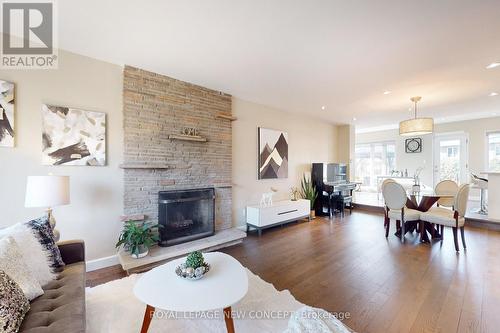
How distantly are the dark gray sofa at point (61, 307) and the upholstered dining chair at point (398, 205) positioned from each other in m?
4.32

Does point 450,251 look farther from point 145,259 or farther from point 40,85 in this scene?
point 40,85

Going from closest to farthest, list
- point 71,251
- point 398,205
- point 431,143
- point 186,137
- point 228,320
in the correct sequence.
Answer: point 228,320
point 71,251
point 186,137
point 398,205
point 431,143

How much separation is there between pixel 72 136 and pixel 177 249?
6.31ft

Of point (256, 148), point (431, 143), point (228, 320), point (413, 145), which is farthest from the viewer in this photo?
point (413, 145)

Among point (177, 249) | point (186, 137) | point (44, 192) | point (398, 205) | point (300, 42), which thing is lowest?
point (177, 249)

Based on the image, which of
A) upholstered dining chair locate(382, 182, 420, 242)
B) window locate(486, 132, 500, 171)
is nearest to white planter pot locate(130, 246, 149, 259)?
upholstered dining chair locate(382, 182, 420, 242)

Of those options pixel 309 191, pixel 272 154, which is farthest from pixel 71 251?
pixel 309 191

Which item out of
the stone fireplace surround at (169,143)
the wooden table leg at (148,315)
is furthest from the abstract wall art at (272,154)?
the wooden table leg at (148,315)

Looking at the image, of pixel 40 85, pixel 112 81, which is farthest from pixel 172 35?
pixel 40 85

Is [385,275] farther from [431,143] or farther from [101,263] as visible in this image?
[431,143]

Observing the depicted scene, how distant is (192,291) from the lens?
149cm

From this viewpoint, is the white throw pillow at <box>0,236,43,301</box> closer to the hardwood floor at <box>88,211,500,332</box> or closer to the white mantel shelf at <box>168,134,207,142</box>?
the hardwood floor at <box>88,211,500,332</box>

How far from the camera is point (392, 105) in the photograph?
15.3ft

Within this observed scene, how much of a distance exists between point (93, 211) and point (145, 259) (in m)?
0.89
